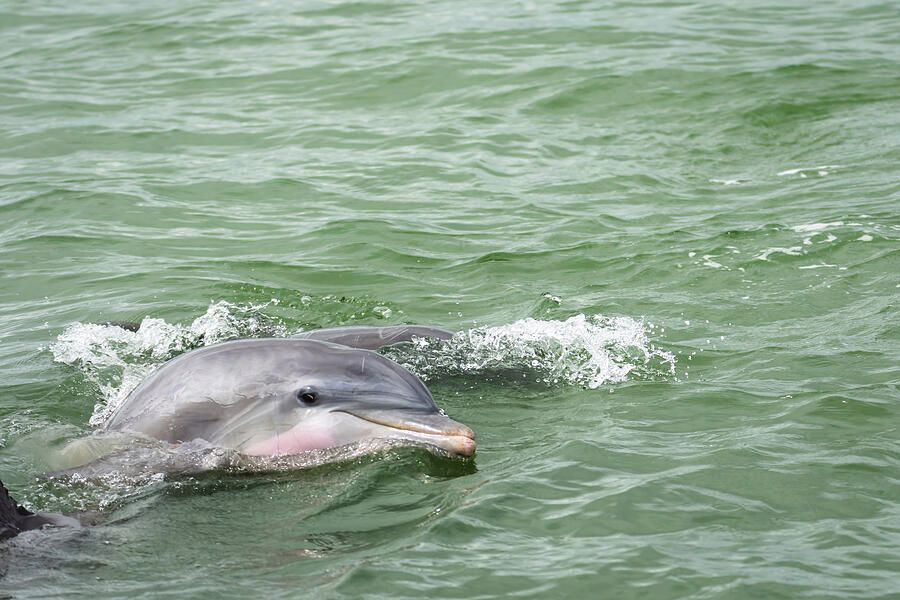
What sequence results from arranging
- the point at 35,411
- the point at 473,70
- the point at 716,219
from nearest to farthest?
the point at 35,411 → the point at 716,219 → the point at 473,70

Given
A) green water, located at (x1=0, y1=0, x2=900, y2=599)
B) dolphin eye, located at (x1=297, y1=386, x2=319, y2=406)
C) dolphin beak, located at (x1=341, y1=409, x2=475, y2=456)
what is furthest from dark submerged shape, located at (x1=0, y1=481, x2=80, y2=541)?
dolphin beak, located at (x1=341, y1=409, x2=475, y2=456)

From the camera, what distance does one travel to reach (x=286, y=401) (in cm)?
627

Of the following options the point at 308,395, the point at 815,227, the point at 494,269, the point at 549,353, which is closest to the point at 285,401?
the point at 308,395

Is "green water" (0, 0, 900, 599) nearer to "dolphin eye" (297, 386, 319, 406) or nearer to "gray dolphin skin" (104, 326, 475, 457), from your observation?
"gray dolphin skin" (104, 326, 475, 457)

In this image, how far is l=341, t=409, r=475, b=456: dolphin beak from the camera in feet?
19.7

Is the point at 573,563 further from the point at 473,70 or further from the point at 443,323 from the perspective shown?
the point at 473,70

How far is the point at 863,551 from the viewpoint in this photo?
543 centimetres

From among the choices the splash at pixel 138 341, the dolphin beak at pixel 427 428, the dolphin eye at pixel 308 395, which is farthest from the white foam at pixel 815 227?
the dolphin eye at pixel 308 395

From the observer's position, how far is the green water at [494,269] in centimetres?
559

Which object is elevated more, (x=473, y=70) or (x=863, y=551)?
(x=473, y=70)

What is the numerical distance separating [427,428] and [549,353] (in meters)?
2.05

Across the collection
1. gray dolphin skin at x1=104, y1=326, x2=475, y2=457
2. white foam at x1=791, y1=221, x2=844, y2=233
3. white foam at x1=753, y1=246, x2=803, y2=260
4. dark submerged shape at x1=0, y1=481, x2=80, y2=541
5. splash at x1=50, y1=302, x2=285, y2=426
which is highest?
gray dolphin skin at x1=104, y1=326, x2=475, y2=457

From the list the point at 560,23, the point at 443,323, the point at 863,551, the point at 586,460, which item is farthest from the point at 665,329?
the point at 560,23

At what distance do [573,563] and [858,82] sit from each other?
37.5 ft
